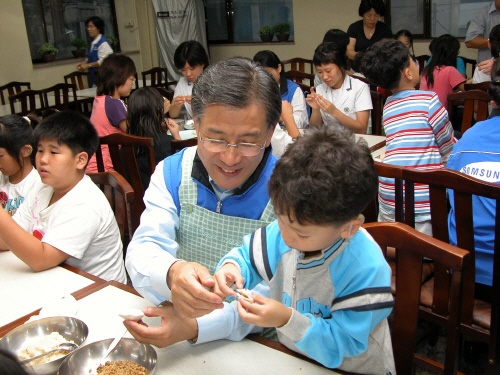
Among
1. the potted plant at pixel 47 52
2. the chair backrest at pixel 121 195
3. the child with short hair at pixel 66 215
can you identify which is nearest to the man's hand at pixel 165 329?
the child with short hair at pixel 66 215

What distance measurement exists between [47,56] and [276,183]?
710 cm

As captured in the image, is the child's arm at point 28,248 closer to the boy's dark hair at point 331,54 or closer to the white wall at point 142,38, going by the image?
the boy's dark hair at point 331,54

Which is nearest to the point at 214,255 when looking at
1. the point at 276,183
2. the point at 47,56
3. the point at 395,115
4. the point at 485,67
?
the point at 276,183

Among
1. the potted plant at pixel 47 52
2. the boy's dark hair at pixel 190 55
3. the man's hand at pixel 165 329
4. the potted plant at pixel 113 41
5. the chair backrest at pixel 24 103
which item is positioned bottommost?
the man's hand at pixel 165 329

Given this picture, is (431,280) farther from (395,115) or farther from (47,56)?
(47,56)

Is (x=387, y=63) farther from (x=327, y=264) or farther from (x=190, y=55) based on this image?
(x=190, y=55)

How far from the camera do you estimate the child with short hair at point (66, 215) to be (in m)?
1.53

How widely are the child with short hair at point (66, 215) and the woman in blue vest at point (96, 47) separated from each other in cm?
533

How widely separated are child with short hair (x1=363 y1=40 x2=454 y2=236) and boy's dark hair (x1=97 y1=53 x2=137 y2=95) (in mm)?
1943

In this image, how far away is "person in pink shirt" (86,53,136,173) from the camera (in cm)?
349

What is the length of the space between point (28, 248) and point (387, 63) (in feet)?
6.21

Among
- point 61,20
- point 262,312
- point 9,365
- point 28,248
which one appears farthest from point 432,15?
point 9,365

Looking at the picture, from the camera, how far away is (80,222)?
1.63 metres

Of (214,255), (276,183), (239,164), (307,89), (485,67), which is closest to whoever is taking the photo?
(276,183)
